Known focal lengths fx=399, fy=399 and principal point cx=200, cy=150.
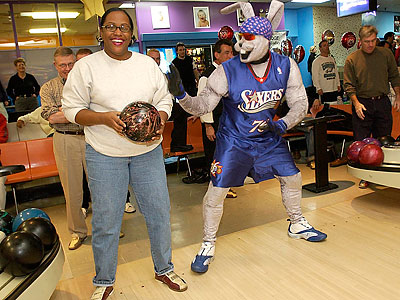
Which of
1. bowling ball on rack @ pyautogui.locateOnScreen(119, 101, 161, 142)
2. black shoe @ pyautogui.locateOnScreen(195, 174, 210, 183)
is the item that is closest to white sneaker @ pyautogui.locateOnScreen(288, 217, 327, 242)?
bowling ball on rack @ pyautogui.locateOnScreen(119, 101, 161, 142)

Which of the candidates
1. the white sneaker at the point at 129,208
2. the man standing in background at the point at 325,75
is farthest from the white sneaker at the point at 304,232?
the man standing in background at the point at 325,75

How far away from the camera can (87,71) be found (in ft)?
6.84

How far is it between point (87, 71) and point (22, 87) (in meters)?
6.58

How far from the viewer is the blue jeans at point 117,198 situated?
2176mm

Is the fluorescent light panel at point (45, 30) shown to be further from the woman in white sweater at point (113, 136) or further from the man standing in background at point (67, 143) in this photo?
the woman in white sweater at point (113, 136)

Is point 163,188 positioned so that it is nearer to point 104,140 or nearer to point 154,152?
point 154,152

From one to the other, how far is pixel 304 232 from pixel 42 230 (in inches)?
74.0

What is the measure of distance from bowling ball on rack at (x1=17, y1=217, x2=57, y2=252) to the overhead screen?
8.61 m

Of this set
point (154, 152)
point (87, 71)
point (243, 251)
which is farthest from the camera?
point (243, 251)

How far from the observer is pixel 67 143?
3.31 meters

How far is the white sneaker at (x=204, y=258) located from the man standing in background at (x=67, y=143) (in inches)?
48.8

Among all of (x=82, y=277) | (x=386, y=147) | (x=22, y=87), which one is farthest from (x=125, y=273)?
(x=22, y=87)

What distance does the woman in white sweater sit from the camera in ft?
6.87

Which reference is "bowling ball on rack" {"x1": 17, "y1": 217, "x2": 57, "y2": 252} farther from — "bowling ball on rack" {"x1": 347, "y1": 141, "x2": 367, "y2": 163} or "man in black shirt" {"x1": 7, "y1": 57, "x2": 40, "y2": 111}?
"man in black shirt" {"x1": 7, "y1": 57, "x2": 40, "y2": 111}
